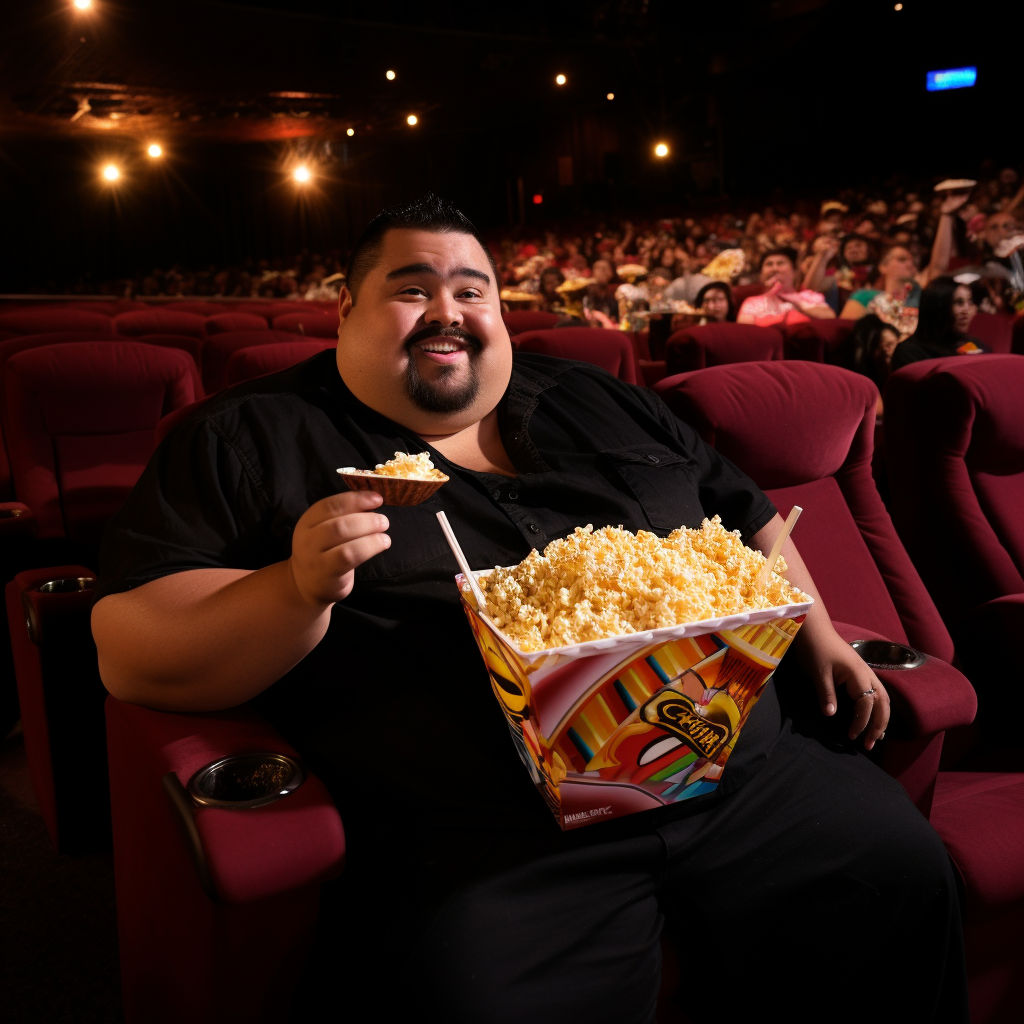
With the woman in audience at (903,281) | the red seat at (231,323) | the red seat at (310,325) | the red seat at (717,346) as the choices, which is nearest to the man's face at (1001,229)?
the woman in audience at (903,281)

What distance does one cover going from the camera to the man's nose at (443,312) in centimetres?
118

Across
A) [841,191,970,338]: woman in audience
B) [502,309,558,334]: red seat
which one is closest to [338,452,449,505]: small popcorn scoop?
[841,191,970,338]: woman in audience

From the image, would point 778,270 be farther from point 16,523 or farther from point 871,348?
point 16,523

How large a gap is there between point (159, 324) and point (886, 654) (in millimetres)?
5023

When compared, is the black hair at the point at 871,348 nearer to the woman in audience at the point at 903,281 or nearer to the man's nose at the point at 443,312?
the woman in audience at the point at 903,281

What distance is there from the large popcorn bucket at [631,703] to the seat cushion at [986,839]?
1.41ft

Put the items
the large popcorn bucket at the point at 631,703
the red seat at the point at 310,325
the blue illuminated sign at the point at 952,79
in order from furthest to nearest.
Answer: the blue illuminated sign at the point at 952,79, the red seat at the point at 310,325, the large popcorn bucket at the point at 631,703

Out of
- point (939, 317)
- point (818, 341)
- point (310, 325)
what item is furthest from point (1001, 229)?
point (310, 325)

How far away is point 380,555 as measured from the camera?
1.04 m

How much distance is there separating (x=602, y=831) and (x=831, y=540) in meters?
0.91

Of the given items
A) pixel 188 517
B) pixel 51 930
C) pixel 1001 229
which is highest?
pixel 1001 229

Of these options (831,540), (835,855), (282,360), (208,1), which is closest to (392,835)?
(835,855)

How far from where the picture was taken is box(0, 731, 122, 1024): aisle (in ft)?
4.31

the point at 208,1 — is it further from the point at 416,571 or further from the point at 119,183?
the point at 416,571
